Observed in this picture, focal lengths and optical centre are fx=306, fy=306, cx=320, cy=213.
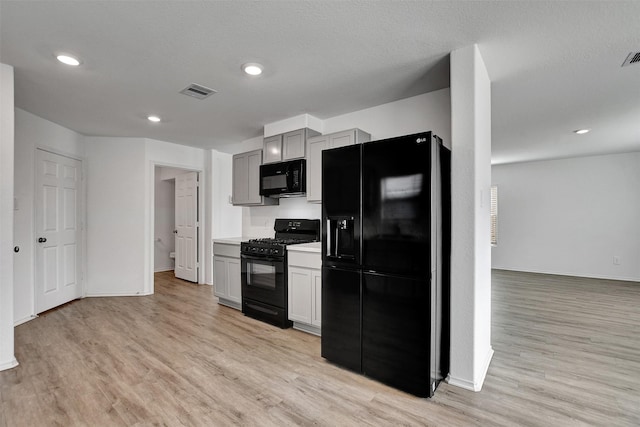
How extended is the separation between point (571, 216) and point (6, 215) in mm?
8668

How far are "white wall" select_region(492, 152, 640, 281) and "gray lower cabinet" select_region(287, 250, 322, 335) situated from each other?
19.4 feet

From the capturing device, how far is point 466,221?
87.0 inches

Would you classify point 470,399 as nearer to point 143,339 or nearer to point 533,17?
point 533,17

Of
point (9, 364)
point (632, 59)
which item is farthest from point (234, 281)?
point (632, 59)

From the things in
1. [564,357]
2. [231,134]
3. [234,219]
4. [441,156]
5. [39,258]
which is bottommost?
[564,357]

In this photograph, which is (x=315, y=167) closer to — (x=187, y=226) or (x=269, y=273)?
(x=269, y=273)

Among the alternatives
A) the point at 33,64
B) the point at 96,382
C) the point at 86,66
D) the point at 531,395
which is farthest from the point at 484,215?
the point at 33,64

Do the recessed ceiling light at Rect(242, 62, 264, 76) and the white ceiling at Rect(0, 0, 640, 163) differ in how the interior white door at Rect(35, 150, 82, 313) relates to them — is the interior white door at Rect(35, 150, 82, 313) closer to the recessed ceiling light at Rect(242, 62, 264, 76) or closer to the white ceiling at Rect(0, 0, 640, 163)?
the white ceiling at Rect(0, 0, 640, 163)

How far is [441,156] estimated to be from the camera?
7.48 feet

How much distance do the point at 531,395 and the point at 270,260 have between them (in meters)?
2.56

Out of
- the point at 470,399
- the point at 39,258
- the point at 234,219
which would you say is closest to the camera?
the point at 470,399

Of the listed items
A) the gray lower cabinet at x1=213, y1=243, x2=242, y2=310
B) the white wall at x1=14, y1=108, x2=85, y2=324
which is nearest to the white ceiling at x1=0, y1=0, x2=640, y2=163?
the white wall at x1=14, y1=108, x2=85, y2=324

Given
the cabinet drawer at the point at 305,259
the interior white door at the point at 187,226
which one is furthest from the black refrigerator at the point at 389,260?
the interior white door at the point at 187,226

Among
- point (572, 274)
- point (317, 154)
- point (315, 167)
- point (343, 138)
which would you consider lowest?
point (572, 274)
